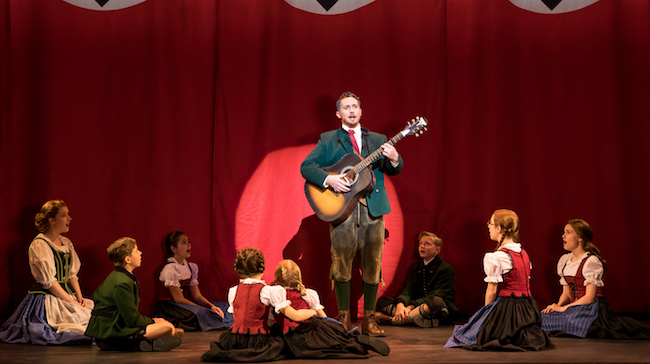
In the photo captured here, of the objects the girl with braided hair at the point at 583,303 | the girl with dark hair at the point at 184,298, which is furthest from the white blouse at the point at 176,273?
the girl with braided hair at the point at 583,303

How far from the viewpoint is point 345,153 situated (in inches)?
161

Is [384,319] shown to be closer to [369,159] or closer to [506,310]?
[506,310]

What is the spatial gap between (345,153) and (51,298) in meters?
2.22

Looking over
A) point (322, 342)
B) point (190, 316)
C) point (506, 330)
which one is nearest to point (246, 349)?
point (322, 342)

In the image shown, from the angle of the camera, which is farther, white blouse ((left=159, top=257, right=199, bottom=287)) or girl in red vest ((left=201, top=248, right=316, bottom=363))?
white blouse ((left=159, top=257, right=199, bottom=287))

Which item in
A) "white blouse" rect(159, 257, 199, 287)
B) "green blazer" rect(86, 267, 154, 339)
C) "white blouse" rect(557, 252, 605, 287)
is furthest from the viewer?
"white blouse" rect(159, 257, 199, 287)

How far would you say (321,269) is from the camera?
4.90 meters

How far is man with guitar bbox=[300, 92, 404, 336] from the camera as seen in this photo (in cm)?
391

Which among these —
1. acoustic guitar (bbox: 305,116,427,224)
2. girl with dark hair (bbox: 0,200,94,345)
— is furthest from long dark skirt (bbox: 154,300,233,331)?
acoustic guitar (bbox: 305,116,427,224)

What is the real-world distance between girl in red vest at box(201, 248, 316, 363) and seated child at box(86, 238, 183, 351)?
46 cm

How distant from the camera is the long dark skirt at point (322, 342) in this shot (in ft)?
10.8

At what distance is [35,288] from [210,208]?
4.67 ft

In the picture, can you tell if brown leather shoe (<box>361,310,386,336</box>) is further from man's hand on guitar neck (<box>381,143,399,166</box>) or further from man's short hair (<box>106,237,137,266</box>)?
man's short hair (<box>106,237,137,266</box>)

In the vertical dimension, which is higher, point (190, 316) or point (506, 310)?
point (506, 310)
